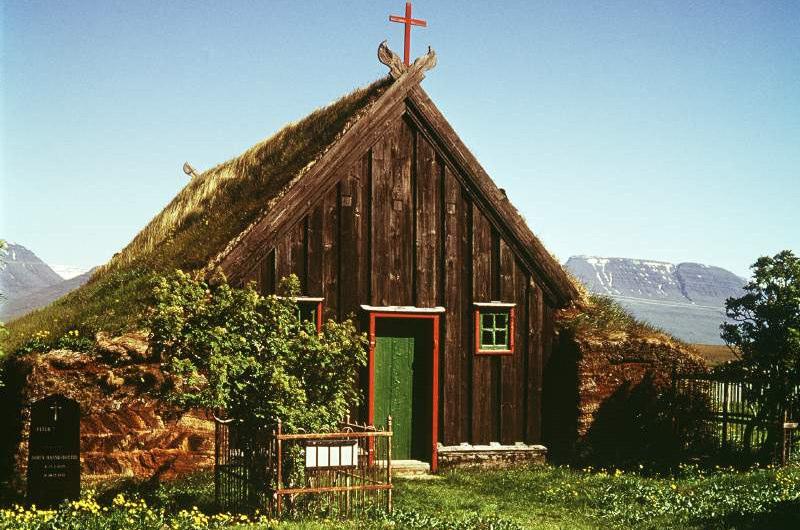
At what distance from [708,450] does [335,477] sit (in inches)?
357

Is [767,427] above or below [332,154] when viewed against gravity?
below

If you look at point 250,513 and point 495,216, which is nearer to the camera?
point 250,513

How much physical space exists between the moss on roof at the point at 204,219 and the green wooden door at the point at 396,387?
11.8ft

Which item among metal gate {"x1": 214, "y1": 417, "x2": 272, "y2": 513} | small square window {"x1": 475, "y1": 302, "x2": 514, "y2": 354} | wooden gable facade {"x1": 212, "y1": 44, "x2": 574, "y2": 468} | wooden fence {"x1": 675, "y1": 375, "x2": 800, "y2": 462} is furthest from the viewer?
small square window {"x1": 475, "y1": 302, "x2": 514, "y2": 354}

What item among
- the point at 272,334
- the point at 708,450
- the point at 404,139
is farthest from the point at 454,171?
the point at 708,450

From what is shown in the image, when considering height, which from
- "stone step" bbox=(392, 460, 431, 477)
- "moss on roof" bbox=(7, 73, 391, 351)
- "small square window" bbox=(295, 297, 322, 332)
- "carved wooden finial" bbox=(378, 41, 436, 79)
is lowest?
"stone step" bbox=(392, 460, 431, 477)

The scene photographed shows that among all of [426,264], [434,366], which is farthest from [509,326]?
[426,264]

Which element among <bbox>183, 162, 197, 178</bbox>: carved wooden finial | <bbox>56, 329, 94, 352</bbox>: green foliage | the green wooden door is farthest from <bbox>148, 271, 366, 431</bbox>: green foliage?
<bbox>183, 162, 197, 178</bbox>: carved wooden finial

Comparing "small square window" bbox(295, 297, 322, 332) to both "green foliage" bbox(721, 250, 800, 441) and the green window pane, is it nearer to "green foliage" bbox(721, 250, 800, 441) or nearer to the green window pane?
the green window pane

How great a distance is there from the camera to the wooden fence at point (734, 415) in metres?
16.5

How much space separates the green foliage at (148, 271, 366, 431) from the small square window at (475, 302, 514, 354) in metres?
5.28

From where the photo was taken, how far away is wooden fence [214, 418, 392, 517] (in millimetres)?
11117

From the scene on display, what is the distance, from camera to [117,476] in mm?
13000

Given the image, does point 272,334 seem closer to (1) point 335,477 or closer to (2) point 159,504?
(1) point 335,477
